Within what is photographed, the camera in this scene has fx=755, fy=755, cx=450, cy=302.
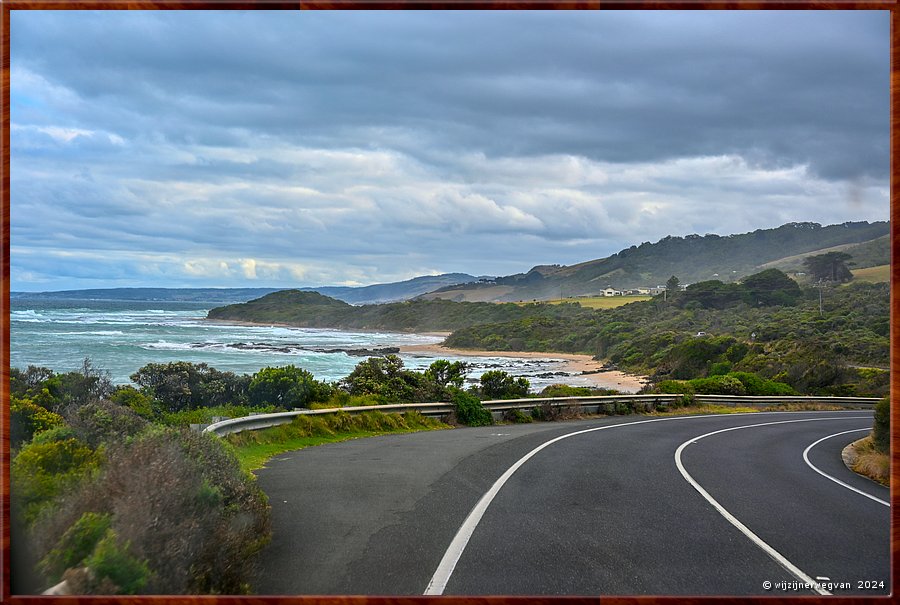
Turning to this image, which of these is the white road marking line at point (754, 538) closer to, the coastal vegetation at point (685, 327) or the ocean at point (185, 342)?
the ocean at point (185, 342)

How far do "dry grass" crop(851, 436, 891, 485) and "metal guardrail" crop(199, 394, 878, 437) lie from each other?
1038 cm

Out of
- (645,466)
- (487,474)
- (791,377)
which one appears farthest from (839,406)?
(487,474)

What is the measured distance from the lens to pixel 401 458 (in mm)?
12586

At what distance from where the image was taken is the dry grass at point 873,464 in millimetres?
12052

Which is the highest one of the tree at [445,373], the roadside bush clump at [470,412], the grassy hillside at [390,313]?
the grassy hillside at [390,313]

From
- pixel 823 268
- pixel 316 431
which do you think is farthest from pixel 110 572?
pixel 823 268

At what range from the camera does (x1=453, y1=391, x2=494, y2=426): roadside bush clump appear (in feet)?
77.3

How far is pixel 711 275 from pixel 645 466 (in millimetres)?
48477

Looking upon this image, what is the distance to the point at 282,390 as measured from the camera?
1995 centimetres

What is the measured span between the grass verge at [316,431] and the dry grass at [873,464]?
9866mm

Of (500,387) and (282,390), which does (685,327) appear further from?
(282,390)

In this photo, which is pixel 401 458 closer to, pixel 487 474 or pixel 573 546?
pixel 487 474

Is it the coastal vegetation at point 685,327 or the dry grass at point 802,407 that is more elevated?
the coastal vegetation at point 685,327

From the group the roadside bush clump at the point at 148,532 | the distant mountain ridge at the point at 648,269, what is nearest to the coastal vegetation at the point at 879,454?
the distant mountain ridge at the point at 648,269
